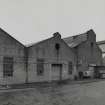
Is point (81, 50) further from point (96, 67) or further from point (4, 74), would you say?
point (4, 74)

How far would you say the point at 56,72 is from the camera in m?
18.6

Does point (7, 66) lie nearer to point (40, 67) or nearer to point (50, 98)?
point (40, 67)

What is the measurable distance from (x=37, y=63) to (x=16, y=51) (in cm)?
301

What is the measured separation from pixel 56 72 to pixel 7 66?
6.90m

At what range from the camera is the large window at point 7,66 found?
14134 millimetres

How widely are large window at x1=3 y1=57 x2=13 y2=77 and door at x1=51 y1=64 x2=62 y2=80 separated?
577 cm

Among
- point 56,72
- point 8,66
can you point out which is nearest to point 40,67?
point 56,72

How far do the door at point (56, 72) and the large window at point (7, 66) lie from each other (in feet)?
18.9

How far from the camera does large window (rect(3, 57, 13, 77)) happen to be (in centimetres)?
1413

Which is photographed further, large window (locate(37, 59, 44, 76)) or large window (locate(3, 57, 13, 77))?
large window (locate(37, 59, 44, 76))

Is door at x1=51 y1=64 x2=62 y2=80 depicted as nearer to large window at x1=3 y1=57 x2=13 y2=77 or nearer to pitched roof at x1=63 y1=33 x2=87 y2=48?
pitched roof at x1=63 y1=33 x2=87 y2=48

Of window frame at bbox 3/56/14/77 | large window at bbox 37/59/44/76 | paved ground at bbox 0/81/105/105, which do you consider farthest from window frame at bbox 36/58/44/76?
paved ground at bbox 0/81/105/105

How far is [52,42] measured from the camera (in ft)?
59.9

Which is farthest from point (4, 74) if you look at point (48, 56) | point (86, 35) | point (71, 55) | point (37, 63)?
point (86, 35)
